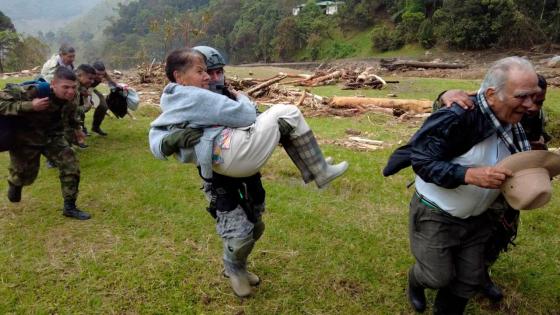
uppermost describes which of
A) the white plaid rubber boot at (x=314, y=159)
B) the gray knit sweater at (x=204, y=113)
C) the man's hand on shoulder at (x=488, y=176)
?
the gray knit sweater at (x=204, y=113)

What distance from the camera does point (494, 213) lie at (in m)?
2.62

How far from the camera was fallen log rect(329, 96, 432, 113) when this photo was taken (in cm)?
1118

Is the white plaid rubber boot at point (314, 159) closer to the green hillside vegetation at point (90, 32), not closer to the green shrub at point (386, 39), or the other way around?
the green shrub at point (386, 39)

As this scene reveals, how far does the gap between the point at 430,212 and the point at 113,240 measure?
10.6 feet

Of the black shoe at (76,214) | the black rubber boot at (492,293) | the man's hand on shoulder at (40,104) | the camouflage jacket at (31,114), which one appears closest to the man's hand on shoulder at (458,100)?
the black rubber boot at (492,293)

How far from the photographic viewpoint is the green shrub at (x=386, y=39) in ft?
136

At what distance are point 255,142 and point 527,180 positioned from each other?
1.46 m

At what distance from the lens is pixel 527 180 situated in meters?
2.14

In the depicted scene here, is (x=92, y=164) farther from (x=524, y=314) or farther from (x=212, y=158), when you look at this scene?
(x=524, y=314)

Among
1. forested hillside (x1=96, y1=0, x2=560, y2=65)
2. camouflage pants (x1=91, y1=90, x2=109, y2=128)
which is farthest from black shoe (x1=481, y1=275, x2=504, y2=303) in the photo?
forested hillside (x1=96, y1=0, x2=560, y2=65)

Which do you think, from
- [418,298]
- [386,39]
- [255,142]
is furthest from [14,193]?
[386,39]

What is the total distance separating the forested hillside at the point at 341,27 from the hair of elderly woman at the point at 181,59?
28723mm

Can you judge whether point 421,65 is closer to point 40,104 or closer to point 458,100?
point 40,104

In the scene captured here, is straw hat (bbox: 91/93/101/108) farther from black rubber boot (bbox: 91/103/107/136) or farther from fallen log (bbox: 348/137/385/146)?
fallen log (bbox: 348/137/385/146)
